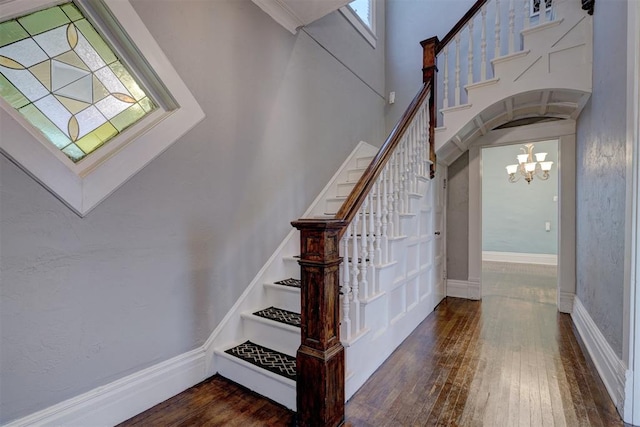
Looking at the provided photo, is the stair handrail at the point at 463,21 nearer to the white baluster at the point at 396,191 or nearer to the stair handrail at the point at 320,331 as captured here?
the white baluster at the point at 396,191

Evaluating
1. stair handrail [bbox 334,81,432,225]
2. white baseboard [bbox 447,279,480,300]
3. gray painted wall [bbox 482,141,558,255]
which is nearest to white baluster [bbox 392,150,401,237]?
stair handrail [bbox 334,81,432,225]

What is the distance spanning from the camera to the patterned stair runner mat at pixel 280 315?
78.2 inches

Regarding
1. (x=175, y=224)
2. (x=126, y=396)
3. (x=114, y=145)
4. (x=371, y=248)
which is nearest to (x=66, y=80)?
(x=114, y=145)

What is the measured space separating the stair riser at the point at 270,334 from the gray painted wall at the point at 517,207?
6.42 metres

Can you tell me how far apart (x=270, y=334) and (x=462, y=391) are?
1.23 metres

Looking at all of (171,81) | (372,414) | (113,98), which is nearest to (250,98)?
(171,81)

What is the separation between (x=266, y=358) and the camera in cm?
187

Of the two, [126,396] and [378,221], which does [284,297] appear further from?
[126,396]

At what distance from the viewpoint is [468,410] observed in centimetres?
161

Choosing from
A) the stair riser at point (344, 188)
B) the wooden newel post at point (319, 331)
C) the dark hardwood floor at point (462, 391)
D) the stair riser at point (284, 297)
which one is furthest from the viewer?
the stair riser at point (344, 188)

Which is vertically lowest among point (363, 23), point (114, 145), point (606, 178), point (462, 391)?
point (462, 391)

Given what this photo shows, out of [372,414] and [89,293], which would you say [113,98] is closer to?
[89,293]

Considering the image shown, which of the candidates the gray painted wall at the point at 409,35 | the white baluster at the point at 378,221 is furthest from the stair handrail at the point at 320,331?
the gray painted wall at the point at 409,35

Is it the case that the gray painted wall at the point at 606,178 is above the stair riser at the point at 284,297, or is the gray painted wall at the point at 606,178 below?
above
